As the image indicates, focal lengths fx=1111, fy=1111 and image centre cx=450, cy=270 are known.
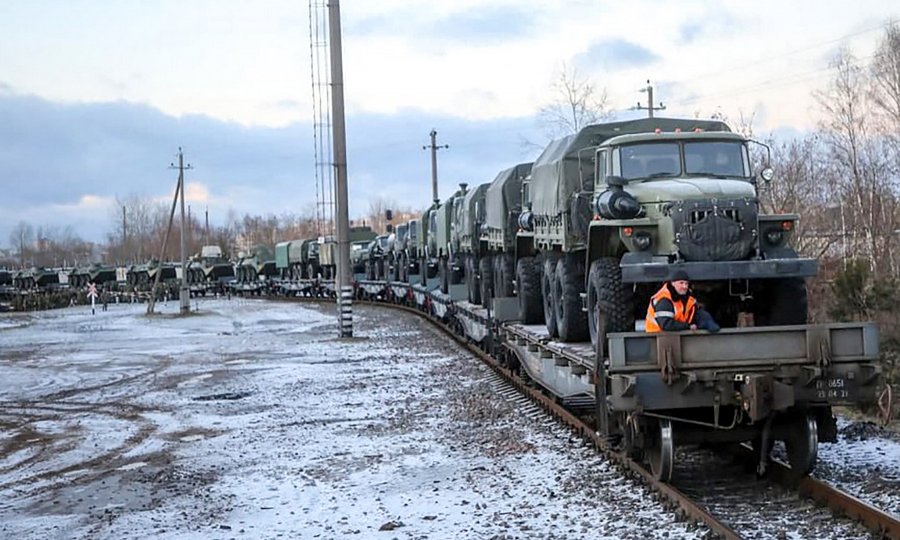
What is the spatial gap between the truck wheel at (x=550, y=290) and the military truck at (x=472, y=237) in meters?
6.86

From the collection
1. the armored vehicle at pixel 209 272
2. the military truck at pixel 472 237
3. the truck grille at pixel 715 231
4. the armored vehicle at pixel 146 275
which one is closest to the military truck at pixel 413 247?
the military truck at pixel 472 237

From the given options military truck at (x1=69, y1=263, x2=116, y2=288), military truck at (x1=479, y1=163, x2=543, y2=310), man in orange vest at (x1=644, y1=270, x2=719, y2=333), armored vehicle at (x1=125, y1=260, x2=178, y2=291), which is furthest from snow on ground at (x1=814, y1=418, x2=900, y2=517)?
military truck at (x1=69, y1=263, x2=116, y2=288)

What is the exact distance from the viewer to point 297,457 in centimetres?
1159

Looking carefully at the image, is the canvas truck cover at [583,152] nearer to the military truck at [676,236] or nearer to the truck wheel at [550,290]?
the military truck at [676,236]

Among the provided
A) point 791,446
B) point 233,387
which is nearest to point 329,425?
point 233,387

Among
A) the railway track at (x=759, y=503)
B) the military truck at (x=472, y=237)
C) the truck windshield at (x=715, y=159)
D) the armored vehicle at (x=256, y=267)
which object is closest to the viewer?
the railway track at (x=759, y=503)

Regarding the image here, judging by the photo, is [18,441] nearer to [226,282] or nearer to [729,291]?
[729,291]

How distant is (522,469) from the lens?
10.4 meters

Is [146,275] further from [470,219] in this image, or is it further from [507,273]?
[507,273]

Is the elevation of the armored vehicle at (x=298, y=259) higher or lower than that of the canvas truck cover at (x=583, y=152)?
lower

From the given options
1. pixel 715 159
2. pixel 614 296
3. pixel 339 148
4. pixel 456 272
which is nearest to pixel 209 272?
pixel 339 148

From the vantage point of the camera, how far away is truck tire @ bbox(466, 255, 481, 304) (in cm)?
2200

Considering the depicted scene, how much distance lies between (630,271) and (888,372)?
942cm

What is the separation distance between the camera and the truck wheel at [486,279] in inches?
778
